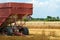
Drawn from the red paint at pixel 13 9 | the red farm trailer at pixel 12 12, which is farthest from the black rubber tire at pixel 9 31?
the red paint at pixel 13 9

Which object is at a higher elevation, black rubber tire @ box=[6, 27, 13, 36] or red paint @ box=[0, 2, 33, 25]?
red paint @ box=[0, 2, 33, 25]

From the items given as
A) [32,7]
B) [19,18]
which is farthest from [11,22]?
[32,7]

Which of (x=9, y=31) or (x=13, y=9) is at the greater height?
(x=13, y=9)

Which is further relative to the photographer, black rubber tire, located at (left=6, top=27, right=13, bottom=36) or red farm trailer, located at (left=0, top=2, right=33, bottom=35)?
black rubber tire, located at (left=6, top=27, right=13, bottom=36)

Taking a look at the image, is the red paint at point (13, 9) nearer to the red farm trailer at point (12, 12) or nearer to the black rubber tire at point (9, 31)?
the red farm trailer at point (12, 12)

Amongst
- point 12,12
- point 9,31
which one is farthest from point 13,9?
point 9,31

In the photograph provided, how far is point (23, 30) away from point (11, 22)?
3.81 feet

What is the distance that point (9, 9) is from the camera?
14.2 metres

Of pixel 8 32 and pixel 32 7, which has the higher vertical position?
pixel 32 7

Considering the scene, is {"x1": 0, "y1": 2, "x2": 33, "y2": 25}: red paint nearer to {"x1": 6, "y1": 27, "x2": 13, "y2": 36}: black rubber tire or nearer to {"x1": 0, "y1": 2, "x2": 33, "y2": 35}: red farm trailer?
{"x1": 0, "y1": 2, "x2": 33, "y2": 35}: red farm trailer

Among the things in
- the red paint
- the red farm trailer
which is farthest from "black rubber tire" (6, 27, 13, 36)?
the red paint

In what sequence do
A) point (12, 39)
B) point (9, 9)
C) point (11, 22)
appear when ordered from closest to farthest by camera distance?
point (12, 39) < point (9, 9) < point (11, 22)

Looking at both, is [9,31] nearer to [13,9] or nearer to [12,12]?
[12,12]

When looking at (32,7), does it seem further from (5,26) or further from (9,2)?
(5,26)
